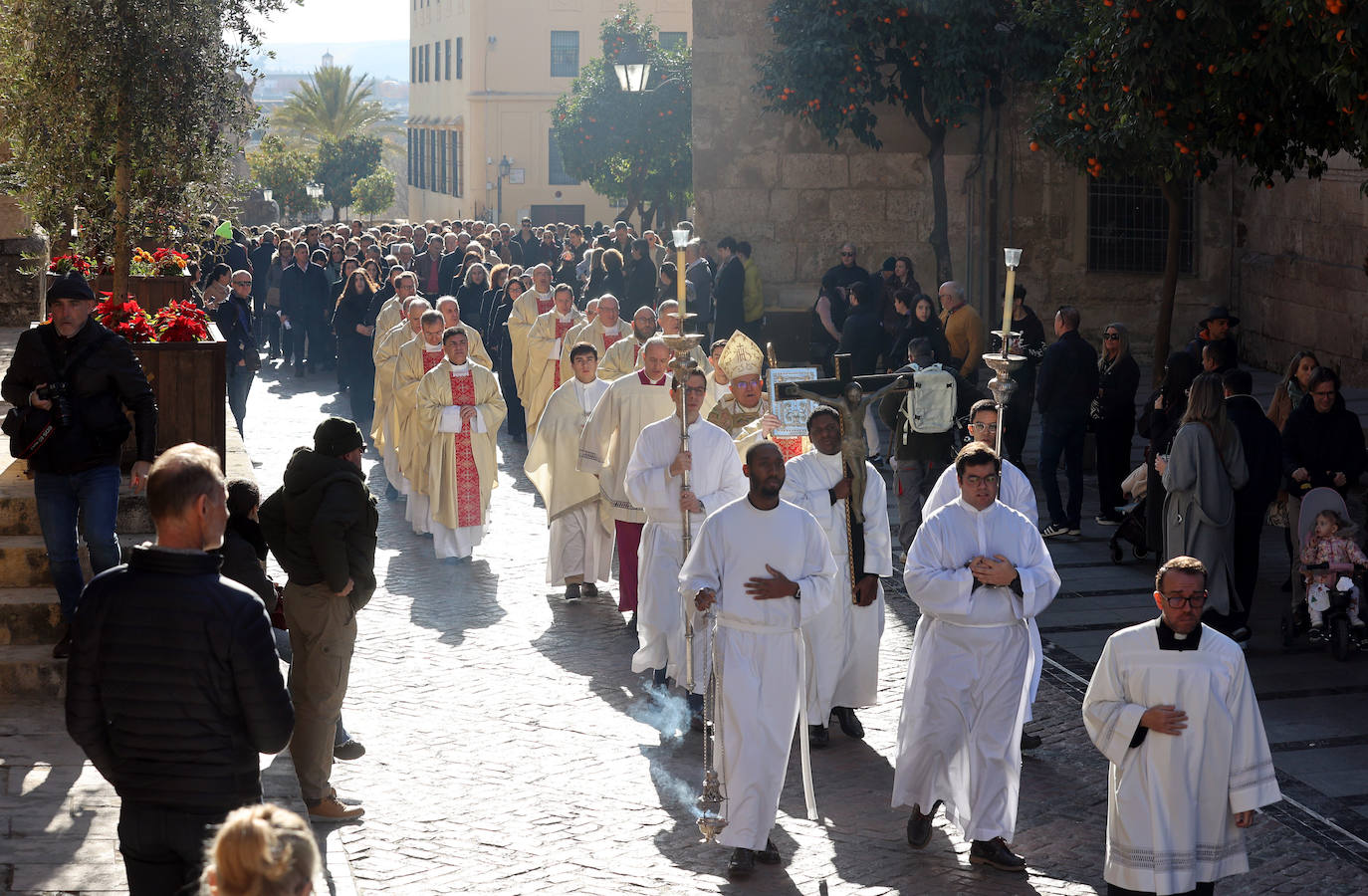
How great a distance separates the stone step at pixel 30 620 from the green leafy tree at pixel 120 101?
4.24 metres

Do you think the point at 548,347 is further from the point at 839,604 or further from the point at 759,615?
the point at 759,615

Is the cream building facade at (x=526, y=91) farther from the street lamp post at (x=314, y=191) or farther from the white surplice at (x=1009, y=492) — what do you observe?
the white surplice at (x=1009, y=492)

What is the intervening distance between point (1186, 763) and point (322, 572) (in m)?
3.55

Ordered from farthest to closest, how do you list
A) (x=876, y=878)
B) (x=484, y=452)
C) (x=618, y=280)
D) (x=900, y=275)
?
(x=618, y=280)
(x=900, y=275)
(x=484, y=452)
(x=876, y=878)

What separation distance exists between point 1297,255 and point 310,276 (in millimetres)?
12544

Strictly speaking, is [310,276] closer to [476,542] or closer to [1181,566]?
[476,542]

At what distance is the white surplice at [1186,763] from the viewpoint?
601 centimetres

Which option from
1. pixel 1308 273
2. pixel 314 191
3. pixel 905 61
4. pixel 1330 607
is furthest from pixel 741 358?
pixel 314 191

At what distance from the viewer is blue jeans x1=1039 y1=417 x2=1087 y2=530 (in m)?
13.4

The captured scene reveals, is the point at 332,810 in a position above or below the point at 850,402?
below

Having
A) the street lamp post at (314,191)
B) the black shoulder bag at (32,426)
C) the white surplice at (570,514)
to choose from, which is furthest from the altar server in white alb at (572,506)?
the street lamp post at (314,191)

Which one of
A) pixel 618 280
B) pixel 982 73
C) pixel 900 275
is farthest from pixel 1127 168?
pixel 618 280

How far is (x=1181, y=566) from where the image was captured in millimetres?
5980

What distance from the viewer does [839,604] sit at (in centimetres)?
877
